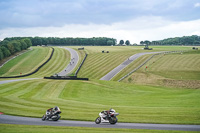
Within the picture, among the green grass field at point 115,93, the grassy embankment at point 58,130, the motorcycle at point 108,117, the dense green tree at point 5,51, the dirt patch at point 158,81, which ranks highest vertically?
the dense green tree at point 5,51

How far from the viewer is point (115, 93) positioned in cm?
4975

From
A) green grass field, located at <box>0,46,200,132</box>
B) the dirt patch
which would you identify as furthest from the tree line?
the dirt patch

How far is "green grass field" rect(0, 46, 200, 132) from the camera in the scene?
26.9 metres

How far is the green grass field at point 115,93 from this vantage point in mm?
26891

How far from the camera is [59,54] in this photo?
5182 inches

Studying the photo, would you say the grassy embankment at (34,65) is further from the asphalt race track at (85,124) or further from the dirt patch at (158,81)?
the asphalt race track at (85,124)

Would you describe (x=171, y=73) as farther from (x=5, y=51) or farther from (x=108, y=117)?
(x=5, y=51)

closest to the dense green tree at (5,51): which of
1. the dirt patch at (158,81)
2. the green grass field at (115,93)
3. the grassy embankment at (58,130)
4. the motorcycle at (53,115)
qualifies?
the green grass field at (115,93)

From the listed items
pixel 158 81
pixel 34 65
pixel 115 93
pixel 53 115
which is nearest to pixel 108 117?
pixel 53 115

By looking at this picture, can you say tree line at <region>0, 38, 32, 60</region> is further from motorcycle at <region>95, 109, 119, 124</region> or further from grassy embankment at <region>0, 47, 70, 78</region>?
motorcycle at <region>95, 109, 119, 124</region>

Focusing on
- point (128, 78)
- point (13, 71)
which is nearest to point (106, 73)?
point (128, 78)

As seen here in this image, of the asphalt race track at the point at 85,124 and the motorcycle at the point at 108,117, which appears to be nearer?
the asphalt race track at the point at 85,124

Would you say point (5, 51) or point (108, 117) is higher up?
point (5, 51)

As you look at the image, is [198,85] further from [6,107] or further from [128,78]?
[6,107]
